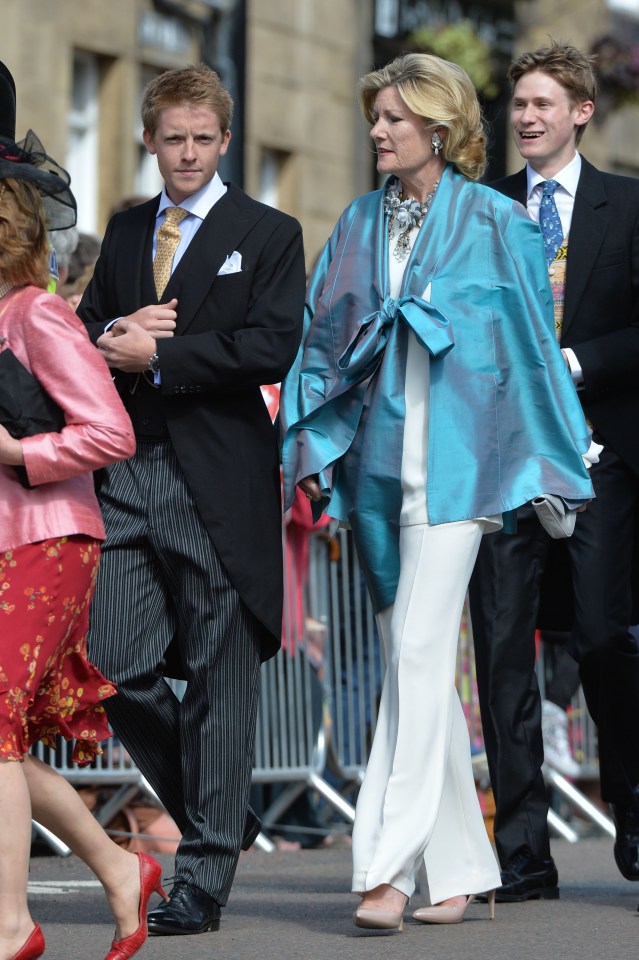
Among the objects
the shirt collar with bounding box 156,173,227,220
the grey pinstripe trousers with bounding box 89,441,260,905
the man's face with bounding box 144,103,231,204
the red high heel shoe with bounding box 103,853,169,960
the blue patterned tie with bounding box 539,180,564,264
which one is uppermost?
the man's face with bounding box 144,103,231,204

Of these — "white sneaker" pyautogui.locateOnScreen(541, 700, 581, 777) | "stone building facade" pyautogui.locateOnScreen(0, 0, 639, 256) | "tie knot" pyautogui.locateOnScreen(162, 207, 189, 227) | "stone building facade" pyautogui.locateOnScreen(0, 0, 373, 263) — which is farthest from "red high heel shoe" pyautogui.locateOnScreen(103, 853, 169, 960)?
"stone building facade" pyautogui.locateOnScreen(0, 0, 639, 256)

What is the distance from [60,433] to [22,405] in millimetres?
107

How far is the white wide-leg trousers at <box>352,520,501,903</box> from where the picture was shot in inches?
225

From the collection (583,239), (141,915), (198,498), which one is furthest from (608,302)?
(141,915)

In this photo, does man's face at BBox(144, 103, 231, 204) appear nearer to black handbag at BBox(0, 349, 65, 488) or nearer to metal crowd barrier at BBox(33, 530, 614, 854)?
black handbag at BBox(0, 349, 65, 488)

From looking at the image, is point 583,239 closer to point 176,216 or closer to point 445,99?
point 445,99

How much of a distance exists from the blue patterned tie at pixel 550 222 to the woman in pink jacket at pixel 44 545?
2.06 meters

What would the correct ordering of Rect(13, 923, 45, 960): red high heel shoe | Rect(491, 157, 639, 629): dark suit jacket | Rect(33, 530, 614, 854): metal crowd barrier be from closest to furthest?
Rect(13, 923, 45, 960): red high heel shoe < Rect(491, 157, 639, 629): dark suit jacket < Rect(33, 530, 614, 854): metal crowd barrier

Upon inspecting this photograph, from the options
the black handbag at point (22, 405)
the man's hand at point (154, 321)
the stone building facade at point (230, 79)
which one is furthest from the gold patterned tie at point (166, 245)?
the stone building facade at point (230, 79)

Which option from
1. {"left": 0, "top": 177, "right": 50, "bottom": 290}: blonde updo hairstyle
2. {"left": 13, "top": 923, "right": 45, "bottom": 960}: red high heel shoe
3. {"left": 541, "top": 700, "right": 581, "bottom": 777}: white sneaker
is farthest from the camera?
{"left": 541, "top": 700, "right": 581, "bottom": 777}: white sneaker

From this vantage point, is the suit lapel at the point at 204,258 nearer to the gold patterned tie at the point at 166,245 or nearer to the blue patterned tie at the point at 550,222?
the gold patterned tie at the point at 166,245

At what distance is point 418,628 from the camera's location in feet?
19.1

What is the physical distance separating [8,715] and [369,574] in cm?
152

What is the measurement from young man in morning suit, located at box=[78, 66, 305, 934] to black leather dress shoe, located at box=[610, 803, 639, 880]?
4.17ft
